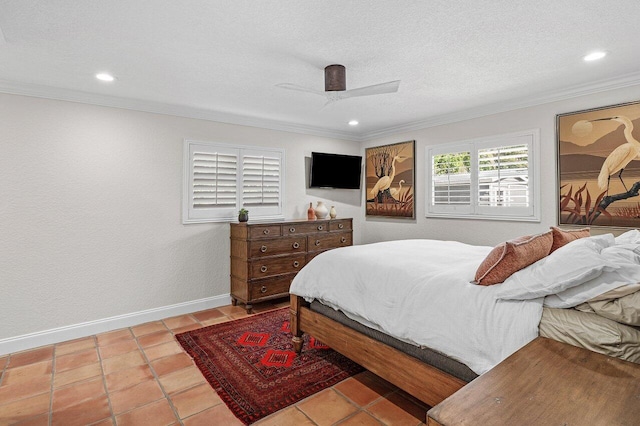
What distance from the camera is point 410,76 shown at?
9.82 ft

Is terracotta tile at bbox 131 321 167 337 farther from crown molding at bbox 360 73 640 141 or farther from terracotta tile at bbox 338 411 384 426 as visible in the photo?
crown molding at bbox 360 73 640 141

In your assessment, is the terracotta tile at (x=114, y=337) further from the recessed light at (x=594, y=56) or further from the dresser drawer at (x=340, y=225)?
the recessed light at (x=594, y=56)

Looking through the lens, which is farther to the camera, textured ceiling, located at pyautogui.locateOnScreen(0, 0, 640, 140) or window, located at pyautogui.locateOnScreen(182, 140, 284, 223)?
window, located at pyautogui.locateOnScreen(182, 140, 284, 223)

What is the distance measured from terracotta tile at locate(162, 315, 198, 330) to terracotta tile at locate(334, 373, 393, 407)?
207cm

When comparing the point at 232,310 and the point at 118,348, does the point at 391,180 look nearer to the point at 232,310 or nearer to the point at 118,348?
the point at 232,310

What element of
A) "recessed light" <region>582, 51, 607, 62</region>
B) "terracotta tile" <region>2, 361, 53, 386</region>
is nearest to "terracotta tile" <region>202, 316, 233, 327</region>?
Answer: "terracotta tile" <region>2, 361, 53, 386</region>

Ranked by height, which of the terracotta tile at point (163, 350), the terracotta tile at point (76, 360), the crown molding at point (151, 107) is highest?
the crown molding at point (151, 107)

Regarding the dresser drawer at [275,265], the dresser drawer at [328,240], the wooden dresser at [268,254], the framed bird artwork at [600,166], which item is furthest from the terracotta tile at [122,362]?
the framed bird artwork at [600,166]

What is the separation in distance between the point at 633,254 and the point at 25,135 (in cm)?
461

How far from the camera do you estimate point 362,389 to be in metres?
2.35

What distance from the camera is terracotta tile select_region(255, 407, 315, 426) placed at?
200 cm

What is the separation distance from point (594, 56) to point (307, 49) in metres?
2.27

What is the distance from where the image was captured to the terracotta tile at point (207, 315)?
12.6ft

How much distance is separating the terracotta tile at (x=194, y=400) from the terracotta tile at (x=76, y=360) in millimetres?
1105
